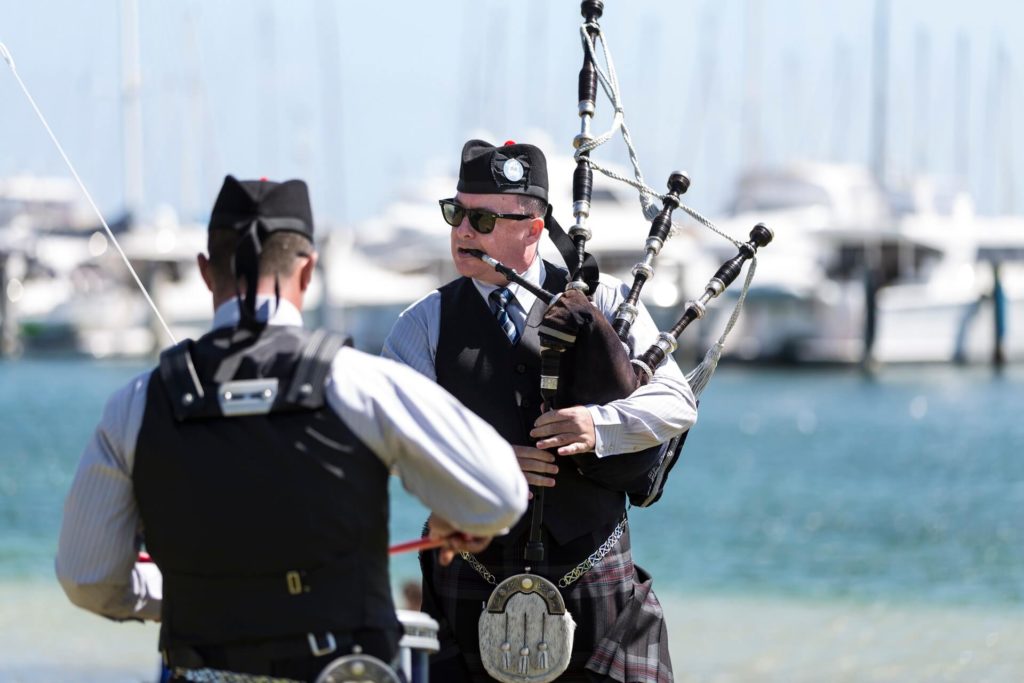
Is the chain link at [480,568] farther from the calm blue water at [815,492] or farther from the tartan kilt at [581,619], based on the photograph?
the calm blue water at [815,492]

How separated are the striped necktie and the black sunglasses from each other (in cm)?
15

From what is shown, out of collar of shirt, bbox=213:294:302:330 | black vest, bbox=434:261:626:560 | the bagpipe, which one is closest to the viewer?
collar of shirt, bbox=213:294:302:330

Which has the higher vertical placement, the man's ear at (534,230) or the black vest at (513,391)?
the man's ear at (534,230)

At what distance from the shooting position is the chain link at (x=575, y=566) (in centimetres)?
354

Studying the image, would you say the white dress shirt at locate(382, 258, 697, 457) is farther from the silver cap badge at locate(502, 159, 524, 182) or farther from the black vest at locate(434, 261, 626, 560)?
the silver cap badge at locate(502, 159, 524, 182)

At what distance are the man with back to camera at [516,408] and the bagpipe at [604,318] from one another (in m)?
0.05

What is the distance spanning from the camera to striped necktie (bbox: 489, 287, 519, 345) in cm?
356

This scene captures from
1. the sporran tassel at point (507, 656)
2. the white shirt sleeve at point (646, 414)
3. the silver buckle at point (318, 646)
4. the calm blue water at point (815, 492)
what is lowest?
the calm blue water at point (815, 492)

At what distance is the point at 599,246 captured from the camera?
47031mm

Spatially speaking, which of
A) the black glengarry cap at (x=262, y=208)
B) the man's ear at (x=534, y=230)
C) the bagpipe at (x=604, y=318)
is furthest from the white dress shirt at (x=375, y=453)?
the man's ear at (x=534, y=230)

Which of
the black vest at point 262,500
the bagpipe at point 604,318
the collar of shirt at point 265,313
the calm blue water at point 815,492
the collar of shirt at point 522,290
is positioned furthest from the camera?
the calm blue water at point 815,492

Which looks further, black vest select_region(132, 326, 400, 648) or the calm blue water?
the calm blue water

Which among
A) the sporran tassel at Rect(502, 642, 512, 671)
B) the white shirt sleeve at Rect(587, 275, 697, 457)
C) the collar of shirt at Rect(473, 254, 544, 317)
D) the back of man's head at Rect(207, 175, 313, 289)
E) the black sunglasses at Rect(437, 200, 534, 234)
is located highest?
the back of man's head at Rect(207, 175, 313, 289)

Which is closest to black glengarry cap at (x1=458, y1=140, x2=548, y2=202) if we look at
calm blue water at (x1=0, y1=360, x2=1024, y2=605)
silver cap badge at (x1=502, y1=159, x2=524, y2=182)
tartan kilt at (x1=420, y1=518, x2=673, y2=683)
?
silver cap badge at (x1=502, y1=159, x2=524, y2=182)
